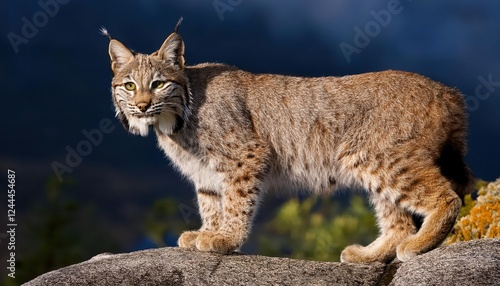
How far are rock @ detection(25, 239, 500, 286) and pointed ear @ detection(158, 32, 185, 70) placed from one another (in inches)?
75.4

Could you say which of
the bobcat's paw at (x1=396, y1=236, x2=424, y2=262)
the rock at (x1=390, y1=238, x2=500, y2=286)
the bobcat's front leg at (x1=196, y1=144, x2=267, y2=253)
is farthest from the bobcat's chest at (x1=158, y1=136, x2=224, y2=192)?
the rock at (x1=390, y1=238, x2=500, y2=286)

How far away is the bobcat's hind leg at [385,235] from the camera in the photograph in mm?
7434

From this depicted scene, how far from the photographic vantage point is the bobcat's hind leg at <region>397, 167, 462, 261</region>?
693 cm

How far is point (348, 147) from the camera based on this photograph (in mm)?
7414

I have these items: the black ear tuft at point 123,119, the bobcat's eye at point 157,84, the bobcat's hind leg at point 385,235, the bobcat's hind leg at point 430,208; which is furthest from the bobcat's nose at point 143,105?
the bobcat's hind leg at point 430,208

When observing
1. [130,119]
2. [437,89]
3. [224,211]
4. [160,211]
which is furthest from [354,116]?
[160,211]

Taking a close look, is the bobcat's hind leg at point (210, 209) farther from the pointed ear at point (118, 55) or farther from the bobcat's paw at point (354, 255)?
the pointed ear at point (118, 55)

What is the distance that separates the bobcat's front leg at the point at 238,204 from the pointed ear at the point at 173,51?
1.15 m

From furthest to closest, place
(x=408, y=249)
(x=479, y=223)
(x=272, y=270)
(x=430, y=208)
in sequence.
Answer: (x=479, y=223), (x=430, y=208), (x=408, y=249), (x=272, y=270)

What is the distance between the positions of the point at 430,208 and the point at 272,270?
1.66m

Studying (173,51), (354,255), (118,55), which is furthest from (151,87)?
(354,255)

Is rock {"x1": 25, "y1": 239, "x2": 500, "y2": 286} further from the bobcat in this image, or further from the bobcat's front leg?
the bobcat

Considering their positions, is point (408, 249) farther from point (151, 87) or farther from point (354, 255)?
point (151, 87)

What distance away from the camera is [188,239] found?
290 inches
